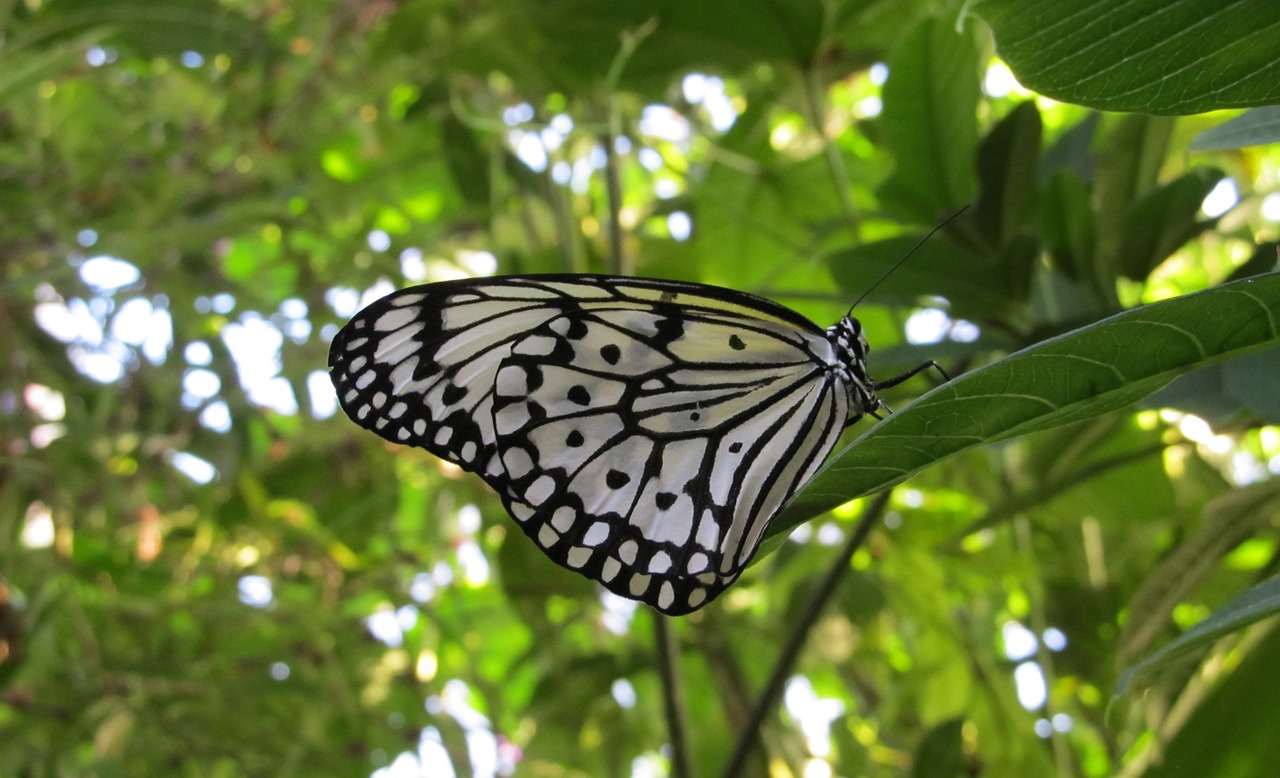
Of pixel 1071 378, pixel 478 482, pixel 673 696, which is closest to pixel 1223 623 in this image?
pixel 1071 378

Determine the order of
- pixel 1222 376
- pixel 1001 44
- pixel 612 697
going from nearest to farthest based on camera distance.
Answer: pixel 1001 44 → pixel 1222 376 → pixel 612 697

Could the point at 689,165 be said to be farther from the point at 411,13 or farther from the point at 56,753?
the point at 56,753

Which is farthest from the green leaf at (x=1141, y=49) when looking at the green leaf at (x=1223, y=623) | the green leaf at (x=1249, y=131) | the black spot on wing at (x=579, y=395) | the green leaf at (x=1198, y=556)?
the black spot on wing at (x=579, y=395)

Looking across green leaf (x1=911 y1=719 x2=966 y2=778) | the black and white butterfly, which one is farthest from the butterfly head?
green leaf (x1=911 y1=719 x2=966 y2=778)

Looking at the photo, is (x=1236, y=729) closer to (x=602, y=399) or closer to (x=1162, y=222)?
(x=1162, y=222)

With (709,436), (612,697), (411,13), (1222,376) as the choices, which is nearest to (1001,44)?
(1222,376)

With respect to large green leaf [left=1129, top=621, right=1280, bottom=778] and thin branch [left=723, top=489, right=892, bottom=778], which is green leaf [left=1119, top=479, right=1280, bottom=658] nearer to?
large green leaf [left=1129, top=621, right=1280, bottom=778]
